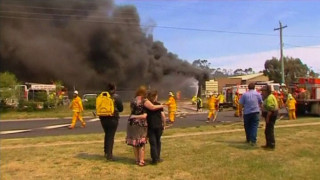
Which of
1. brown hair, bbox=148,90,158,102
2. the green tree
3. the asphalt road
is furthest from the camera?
the green tree

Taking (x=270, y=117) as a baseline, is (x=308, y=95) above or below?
above

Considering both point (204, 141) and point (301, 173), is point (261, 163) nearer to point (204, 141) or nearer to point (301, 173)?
point (301, 173)

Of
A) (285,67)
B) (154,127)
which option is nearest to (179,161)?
(154,127)

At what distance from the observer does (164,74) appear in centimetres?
5388

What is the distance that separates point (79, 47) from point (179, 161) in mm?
43658

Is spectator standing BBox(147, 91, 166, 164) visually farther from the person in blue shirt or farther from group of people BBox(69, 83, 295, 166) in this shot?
the person in blue shirt

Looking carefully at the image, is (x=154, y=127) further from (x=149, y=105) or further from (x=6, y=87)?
(x=6, y=87)

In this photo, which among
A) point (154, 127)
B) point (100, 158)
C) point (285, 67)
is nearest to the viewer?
point (154, 127)

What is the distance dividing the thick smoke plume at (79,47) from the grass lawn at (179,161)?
1506 inches

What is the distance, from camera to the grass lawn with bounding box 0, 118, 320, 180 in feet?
22.3

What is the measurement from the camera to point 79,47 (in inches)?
1957

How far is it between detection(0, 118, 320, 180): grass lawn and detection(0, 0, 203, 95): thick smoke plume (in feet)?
125

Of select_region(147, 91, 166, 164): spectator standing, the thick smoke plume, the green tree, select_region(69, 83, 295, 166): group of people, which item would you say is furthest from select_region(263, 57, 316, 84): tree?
select_region(147, 91, 166, 164): spectator standing

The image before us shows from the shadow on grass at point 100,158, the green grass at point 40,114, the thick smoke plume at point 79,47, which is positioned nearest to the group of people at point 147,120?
the shadow on grass at point 100,158
